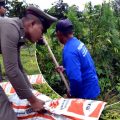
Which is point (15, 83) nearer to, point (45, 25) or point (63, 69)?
point (45, 25)

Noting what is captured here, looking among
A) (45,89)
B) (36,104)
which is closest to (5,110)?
(36,104)

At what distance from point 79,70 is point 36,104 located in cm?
139

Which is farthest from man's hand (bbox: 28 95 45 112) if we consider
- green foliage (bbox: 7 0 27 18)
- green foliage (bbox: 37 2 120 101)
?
green foliage (bbox: 7 0 27 18)

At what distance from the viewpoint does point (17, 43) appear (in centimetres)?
308

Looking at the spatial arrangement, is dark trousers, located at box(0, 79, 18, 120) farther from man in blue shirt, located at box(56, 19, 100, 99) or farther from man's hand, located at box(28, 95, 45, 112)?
man in blue shirt, located at box(56, 19, 100, 99)

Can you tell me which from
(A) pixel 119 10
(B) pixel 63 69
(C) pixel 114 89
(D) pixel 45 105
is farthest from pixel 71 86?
(A) pixel 119 10

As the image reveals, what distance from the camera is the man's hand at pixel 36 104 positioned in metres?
3.22

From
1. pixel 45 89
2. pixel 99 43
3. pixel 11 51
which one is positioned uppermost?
pixel 11 51

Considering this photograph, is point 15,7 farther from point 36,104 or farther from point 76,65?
point 36,104

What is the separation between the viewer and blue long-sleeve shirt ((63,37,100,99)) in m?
4.55

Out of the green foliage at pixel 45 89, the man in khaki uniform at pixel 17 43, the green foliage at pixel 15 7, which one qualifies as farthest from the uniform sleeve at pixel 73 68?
the green foliage at pixel 15 7

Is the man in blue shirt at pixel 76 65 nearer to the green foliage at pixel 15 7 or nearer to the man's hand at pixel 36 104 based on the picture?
the man's hand at pixel 36 104

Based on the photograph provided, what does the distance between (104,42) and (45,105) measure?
11.7 ft

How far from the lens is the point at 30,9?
3225 mm
